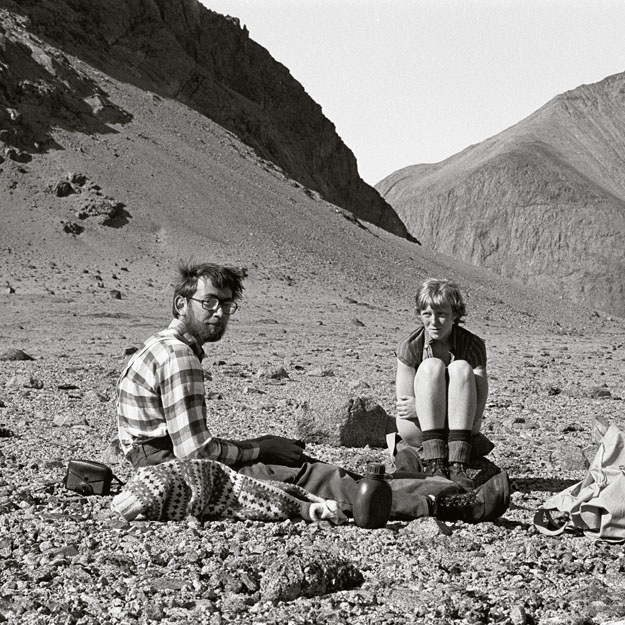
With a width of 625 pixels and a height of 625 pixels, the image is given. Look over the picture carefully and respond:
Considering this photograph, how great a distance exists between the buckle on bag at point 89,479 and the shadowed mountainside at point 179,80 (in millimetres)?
40128

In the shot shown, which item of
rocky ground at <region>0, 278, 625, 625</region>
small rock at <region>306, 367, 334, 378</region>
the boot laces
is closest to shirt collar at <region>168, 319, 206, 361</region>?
rocky ground at <region>0, 278, 625, 625</region>

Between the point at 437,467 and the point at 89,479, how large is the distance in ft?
6.33

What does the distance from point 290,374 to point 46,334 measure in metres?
8.08

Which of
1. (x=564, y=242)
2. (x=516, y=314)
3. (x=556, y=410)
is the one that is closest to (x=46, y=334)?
(x=556, y=410)

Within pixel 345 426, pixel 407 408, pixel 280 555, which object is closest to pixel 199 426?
pixel 280 555

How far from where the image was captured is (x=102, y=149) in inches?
1748

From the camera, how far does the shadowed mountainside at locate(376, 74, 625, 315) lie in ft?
273

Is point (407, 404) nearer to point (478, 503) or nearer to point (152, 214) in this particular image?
point (478, 503)

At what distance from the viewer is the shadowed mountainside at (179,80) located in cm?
4644

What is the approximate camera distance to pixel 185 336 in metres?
4.84

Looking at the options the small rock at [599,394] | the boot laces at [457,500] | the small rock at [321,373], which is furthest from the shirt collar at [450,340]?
the small rock at [321,373]

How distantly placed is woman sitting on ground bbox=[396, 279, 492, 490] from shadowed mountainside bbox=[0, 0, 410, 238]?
40.2 m

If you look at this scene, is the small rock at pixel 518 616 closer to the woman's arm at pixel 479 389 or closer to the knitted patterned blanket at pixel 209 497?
the knitted patterned blanket at pixel 209 497

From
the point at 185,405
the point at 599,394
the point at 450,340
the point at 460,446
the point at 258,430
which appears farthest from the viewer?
the point at 599,394
